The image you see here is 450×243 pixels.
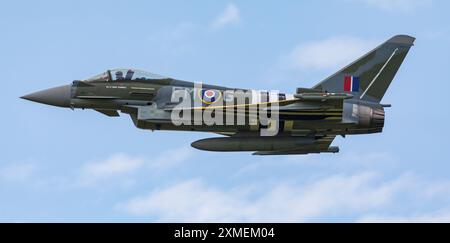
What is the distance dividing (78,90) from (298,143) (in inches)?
304

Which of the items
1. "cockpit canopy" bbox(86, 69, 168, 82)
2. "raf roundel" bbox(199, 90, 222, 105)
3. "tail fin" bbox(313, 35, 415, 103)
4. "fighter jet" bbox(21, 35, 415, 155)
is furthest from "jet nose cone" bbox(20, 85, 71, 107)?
"tail fin" bbox(313, 35, 415, 103)

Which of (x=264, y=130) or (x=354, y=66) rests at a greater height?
(x=354, y=66)

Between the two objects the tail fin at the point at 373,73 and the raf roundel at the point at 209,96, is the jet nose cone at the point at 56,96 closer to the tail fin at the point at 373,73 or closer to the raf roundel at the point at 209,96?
the raf roundel at the point at 209,96

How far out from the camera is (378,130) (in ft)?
102

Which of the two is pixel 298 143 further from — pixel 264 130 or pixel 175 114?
pixel 175 114

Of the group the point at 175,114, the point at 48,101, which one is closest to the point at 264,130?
the point at 175,114

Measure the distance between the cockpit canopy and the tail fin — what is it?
593 centimetres

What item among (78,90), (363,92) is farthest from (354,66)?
(78,90)

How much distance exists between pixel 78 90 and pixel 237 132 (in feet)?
18.4

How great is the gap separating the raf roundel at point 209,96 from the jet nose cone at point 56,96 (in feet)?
14.9

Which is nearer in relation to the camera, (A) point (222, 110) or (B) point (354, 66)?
(A) point (222, 110)

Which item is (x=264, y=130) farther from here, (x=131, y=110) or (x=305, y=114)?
(x=131, y=110)

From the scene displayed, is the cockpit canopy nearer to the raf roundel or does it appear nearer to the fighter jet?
the fighter jet

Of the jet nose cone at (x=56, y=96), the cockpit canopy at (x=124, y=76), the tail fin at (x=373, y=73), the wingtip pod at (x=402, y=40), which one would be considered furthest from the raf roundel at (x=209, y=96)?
the wingtip pod at (x=402, y=40)
